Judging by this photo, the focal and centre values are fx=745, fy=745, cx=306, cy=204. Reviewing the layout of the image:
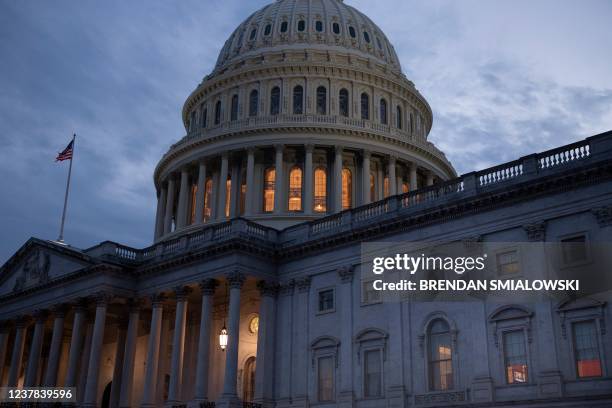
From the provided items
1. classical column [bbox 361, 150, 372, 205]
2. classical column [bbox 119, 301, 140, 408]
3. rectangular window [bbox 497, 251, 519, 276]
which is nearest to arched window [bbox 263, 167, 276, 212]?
classical column [bbox 361, 150, 372, 205]

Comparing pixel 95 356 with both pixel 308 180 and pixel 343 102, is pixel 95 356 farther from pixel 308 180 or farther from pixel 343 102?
pixel 343 102

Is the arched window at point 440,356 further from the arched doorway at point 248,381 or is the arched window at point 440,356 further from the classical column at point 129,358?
the classical column at point 129,358

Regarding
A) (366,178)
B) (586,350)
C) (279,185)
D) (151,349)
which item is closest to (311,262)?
(151,349)

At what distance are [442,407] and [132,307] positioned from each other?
910 inches

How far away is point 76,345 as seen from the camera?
1895 inches

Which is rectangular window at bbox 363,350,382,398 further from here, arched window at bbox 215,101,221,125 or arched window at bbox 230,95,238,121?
arched window at bbox 215,101,221,125

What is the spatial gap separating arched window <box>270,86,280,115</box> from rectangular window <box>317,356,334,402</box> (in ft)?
98.1

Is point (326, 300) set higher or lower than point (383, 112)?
lower

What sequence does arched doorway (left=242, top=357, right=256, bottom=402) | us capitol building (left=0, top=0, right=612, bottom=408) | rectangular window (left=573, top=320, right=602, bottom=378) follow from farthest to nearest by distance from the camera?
arched doorway (left=242, top=357, right=256, bottom=402), us capitol building (left=0, top=0, right=612, bottom=408), rectangular window (left=573, top=320, right=602, bottom=378)

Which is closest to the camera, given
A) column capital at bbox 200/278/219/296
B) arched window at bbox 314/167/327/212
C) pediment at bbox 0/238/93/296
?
column capital at bbox 200/278/219/296

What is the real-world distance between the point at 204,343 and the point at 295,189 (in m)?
21.7

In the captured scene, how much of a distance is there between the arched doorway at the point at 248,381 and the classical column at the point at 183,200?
19739mm

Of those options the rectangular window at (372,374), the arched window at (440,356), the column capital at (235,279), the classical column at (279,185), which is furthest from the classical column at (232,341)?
the classical column at (279,185)

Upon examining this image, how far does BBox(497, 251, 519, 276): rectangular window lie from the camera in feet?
111
